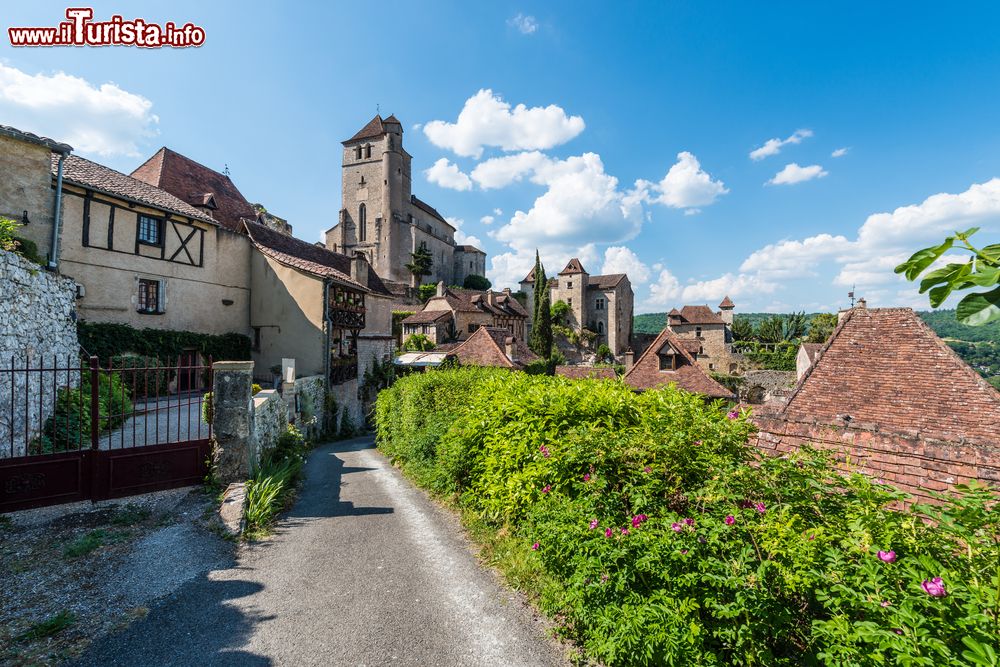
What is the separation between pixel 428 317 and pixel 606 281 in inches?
1246

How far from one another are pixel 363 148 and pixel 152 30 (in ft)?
172

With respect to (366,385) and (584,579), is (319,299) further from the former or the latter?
(584,579)

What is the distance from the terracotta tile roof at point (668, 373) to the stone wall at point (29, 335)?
704 inches

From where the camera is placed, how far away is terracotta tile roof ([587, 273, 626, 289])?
61.5 m

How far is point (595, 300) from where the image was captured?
62.9 meters

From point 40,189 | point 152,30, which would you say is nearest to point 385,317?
point 40,189

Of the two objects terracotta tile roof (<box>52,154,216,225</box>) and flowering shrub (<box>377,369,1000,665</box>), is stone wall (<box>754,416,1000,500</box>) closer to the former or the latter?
flowering shrub (<box>377,369,1000,665</box>)

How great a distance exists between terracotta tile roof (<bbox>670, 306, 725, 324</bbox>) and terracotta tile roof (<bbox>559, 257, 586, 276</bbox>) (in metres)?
14.2

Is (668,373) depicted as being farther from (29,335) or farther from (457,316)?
(457,316)

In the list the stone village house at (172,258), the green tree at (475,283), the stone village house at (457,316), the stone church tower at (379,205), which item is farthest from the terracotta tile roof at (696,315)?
the stone village house at (172,258)

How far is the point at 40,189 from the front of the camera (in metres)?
13.0

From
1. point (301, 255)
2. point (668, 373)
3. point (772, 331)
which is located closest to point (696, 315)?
point (772, 331)

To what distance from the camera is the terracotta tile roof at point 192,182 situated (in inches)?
938

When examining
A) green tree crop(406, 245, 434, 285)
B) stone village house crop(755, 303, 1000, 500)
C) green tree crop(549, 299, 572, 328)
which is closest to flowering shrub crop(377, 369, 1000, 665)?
stone village house crop(755, 303, 1000, 500)
